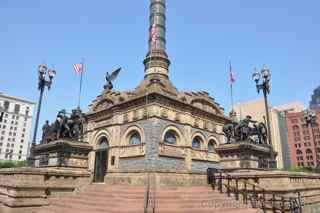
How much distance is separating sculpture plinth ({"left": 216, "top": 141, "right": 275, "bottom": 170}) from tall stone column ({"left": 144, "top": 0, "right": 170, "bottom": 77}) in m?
11.6

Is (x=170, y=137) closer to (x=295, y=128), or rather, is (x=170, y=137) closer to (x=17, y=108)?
(x=295, y=128)

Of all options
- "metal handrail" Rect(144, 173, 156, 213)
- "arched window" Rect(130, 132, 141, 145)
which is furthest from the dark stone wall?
"metal handrail" Rect(144, 173, 156, 213)

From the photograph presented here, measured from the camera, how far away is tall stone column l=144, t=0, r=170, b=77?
2484 cm

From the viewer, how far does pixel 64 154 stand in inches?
632

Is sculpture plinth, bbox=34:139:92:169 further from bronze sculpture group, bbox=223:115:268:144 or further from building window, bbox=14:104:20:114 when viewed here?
building window, bbox=14:104:20:114

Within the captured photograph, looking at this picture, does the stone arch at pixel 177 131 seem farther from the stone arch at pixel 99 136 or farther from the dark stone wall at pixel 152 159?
the stone arch at pixel 99 136

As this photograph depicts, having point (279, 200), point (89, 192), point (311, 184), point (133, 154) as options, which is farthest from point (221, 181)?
point (89, 192)

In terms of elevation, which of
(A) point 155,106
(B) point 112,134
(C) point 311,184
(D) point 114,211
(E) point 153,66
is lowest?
(D) point 114,211

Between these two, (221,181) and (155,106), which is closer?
(221,181)

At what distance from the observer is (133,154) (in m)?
17.5

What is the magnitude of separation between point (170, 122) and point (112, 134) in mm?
5026

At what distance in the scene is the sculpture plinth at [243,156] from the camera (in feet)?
49.9

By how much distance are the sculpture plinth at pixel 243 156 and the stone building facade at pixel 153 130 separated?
3359 mm

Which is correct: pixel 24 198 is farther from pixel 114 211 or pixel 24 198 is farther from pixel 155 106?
pixel 155 106
